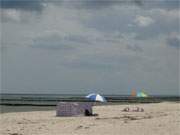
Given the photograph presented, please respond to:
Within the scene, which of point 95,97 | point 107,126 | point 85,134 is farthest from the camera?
point 95,97

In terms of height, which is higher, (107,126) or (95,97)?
(95,97)

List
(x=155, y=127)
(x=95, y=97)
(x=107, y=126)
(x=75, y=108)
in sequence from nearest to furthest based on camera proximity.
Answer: (x=155, y=127) < (x=107, y=126) < (x=75, y=108) < (x=95, y=97)

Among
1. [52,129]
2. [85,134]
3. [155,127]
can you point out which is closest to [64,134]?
[85,134]

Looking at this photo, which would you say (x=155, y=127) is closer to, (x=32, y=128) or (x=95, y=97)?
(x=32, y=128)

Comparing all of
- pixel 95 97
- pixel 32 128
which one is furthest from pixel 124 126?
pixel 95 97

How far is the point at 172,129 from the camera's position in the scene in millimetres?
22875

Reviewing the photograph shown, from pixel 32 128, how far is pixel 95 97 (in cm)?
3421

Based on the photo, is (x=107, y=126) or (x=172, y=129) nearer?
(x=172, y=129)

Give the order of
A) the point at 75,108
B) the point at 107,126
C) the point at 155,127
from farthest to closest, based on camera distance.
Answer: the point at 75,108 < the point at 107,126 < the point at 155,127

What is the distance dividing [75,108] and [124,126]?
1083 centimetres

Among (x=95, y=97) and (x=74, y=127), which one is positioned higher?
(x=95, y=97)

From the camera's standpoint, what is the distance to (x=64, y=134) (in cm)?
2267

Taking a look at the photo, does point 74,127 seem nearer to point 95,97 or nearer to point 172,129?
point 172,129

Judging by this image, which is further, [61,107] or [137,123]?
[61,107]
